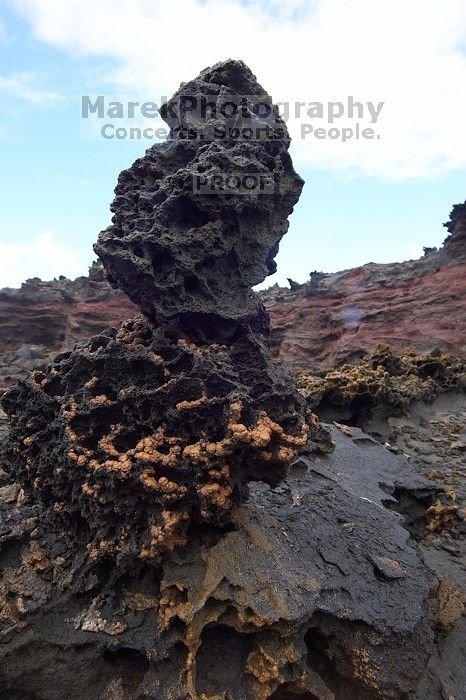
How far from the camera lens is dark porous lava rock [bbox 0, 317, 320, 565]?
247cm

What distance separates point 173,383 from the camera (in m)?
2.66

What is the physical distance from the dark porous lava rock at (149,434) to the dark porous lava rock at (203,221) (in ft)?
0.92

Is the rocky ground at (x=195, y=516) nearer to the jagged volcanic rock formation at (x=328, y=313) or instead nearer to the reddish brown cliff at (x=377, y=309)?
the reddish brown cliff at (x=377, y=309)

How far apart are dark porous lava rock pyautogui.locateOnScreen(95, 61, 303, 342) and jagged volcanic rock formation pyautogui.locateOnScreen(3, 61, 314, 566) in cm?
1

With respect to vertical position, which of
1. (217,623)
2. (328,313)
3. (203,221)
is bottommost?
(217,623)

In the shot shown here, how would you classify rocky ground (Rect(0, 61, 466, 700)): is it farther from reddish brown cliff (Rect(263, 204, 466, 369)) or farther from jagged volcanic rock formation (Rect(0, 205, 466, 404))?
jagged volcanic rock formation (Rect(0, 205, 466, 404))

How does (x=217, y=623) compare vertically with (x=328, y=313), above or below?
below

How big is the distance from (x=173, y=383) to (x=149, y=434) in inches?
14.3

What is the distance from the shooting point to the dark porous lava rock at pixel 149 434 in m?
2.47

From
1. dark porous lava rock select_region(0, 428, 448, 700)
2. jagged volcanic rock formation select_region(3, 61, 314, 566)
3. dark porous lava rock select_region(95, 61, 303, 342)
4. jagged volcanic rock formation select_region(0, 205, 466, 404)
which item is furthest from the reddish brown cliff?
dark porous lava rock select_region(0, 428, 448, 700)

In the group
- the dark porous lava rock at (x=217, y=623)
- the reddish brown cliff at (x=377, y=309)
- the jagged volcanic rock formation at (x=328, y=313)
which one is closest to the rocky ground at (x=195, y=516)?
the dark porous lava rock at (x=217, y=623)

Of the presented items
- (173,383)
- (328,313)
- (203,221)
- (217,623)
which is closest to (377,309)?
(328,313)

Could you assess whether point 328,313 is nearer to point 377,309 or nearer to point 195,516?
point 377,309

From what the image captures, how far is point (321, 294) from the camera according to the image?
16594mm
